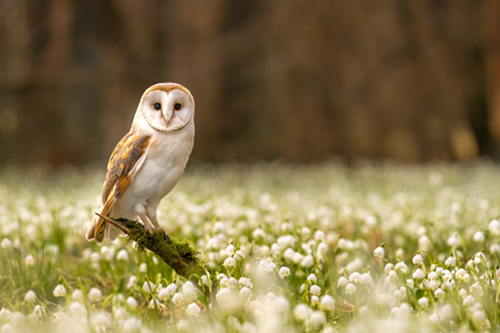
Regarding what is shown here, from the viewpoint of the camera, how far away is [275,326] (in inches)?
73.7

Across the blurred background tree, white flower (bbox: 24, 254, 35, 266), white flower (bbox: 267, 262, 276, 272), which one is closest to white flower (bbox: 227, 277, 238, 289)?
white flower (bbox: 267, 262, 276, 272)

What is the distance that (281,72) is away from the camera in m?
13.2

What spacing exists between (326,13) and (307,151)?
361 cm

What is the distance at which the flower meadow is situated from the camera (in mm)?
2309

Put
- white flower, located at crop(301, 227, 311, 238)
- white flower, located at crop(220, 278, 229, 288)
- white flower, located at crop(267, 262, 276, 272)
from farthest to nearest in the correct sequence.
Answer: white flower, located at crop(301, 227, 311, 238) → white flower, located at crop(267, 262, 276, 272) → white flower, located at crop(220, 278, 229, 288)

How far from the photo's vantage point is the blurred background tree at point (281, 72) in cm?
1246

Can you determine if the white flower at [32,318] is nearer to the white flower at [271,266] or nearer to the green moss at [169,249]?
the green moss at [169,249]

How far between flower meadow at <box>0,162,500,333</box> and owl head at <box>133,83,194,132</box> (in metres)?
0.77

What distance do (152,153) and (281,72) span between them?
437 inches

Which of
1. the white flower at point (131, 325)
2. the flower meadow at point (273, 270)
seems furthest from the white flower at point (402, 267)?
the white flower at point (131, 325)

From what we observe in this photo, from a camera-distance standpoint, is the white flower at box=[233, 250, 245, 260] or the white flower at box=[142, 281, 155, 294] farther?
the white flower at box=[233, 250, 245, 260]

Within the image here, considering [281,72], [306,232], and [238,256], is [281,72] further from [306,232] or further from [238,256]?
[238,256]

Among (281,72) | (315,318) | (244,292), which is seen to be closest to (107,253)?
(244,292)

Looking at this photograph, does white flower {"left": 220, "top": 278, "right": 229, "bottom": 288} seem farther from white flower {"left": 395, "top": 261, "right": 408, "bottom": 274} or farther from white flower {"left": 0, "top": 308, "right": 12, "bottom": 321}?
white flower {"left": 0, "top": 308, "right": 12, "bottom": 321}
